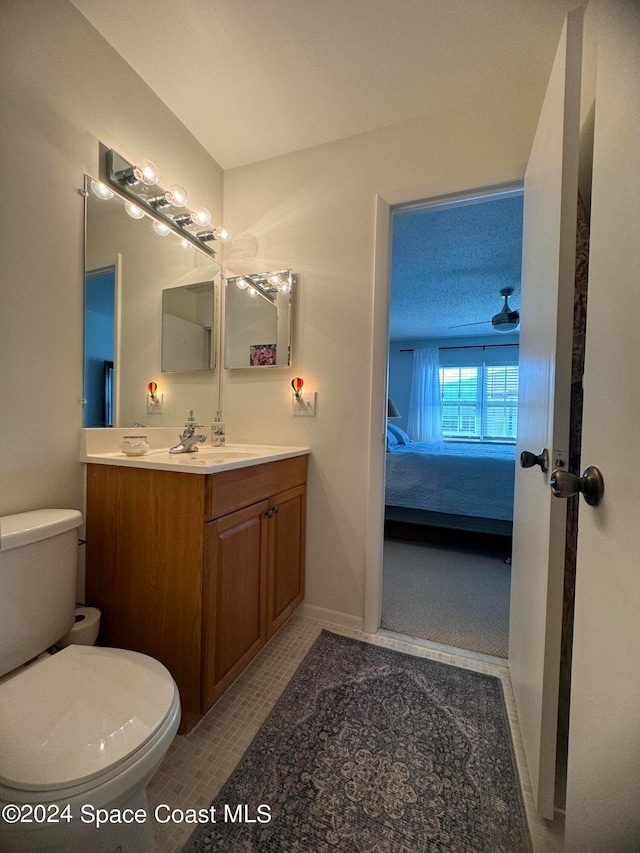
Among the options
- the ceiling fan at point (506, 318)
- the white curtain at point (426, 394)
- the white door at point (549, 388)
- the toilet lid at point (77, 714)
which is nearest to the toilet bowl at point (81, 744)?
the toilet lid at point (77, 714)

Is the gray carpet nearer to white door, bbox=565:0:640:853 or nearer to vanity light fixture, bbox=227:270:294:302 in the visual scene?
white door, bbox=565:0:640:853

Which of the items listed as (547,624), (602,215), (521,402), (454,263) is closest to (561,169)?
(602,215)

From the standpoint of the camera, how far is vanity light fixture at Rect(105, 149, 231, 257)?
1.31 meters

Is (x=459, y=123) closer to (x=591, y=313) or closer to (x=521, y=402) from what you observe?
(x=521, y=402)

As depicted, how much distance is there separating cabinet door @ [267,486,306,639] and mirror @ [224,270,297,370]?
0.73m

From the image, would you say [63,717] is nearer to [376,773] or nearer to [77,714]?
[77,714]

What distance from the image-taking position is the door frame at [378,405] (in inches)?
61.4

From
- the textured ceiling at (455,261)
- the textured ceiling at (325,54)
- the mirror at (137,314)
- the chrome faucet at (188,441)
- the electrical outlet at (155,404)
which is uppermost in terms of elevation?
the textured ceiling at (325,54)

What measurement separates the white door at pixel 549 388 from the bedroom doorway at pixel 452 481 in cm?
56

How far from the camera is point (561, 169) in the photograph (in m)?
0.79

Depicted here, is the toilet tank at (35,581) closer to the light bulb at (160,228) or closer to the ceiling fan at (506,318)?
the light bulb at (160,228)

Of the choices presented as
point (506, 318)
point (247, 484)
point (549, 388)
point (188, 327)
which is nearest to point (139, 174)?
point (188, 327)

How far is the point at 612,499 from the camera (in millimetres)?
494

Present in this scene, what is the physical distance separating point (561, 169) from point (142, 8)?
152cm
